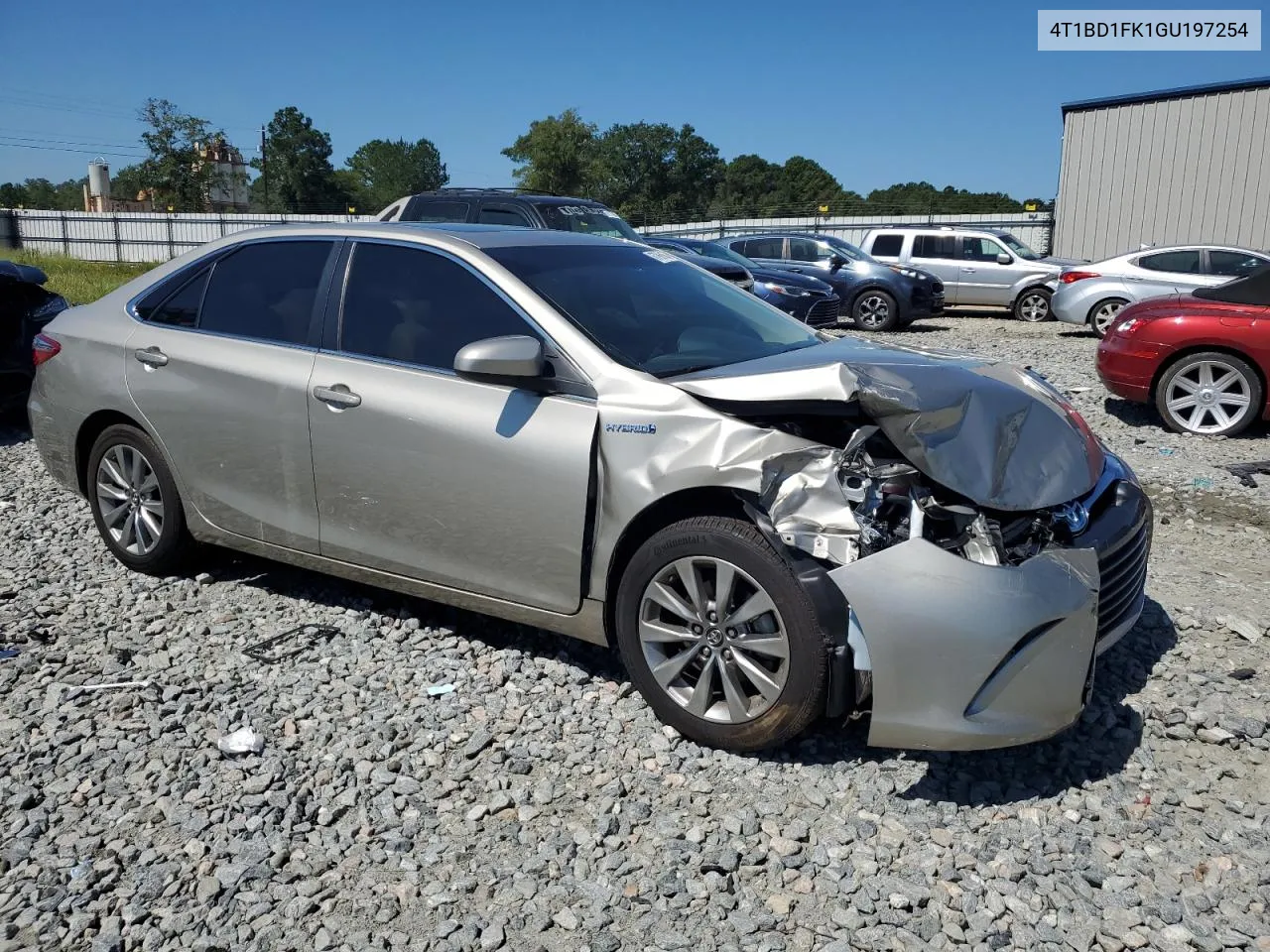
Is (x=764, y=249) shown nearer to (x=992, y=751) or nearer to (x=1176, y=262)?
(x=1176, y=262)

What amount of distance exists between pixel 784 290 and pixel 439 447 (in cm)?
1098

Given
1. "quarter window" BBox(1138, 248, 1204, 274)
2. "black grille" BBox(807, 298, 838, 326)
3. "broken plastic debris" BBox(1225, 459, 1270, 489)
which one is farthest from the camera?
"quarter window" BBox(1138, 248, 1204, 274)

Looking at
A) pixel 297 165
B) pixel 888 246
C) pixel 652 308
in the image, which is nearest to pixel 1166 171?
pixel 888 246

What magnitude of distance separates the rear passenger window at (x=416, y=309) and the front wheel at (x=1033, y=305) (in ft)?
59.0

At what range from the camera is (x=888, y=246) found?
67.5 feet

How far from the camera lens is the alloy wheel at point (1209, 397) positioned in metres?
8.27

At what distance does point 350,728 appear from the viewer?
3736mm

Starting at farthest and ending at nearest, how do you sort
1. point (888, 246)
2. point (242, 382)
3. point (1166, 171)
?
point (1166, 171), point (888, 246), point (242, 382)

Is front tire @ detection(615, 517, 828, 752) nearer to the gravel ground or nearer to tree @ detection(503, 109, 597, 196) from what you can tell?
the gravel ground

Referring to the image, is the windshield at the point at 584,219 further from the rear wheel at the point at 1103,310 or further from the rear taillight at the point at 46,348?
the rear wheel at the point at 1103,310

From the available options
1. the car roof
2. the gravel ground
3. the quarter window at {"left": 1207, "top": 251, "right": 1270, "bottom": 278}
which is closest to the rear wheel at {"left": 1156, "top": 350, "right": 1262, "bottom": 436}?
the gravel ground

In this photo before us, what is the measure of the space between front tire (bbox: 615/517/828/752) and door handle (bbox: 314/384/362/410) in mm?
1385

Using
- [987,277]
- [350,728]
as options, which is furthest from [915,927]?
[987,277]

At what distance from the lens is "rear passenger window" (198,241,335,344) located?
14.7 ft
